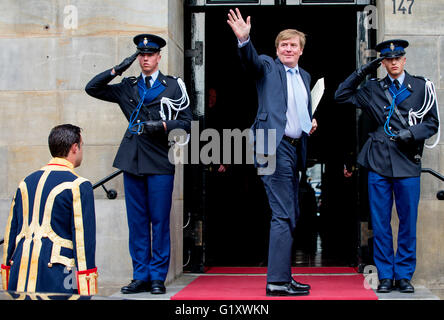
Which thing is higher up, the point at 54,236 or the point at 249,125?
the point at 249,125

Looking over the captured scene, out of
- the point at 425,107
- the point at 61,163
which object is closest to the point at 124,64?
the point at 61,163

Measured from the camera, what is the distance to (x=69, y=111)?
659 centimetres

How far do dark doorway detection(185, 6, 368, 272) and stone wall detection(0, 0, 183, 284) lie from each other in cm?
107

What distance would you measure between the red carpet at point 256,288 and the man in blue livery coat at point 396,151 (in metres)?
0.37

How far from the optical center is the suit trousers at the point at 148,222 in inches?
216

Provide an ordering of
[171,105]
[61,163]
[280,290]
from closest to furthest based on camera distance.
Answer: [61,163] < [280,290] < [171,105]

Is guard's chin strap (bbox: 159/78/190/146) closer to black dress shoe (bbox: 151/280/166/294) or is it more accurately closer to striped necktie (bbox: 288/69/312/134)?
striped necktie (bbox: 288/69/312/134)

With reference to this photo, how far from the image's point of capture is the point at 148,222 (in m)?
5.60

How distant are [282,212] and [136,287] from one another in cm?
149

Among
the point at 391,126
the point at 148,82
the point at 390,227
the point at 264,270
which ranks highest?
the point at 148,82

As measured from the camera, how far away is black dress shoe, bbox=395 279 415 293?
5.34 metres

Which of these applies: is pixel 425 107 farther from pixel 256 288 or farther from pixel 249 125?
pixel 249 125
